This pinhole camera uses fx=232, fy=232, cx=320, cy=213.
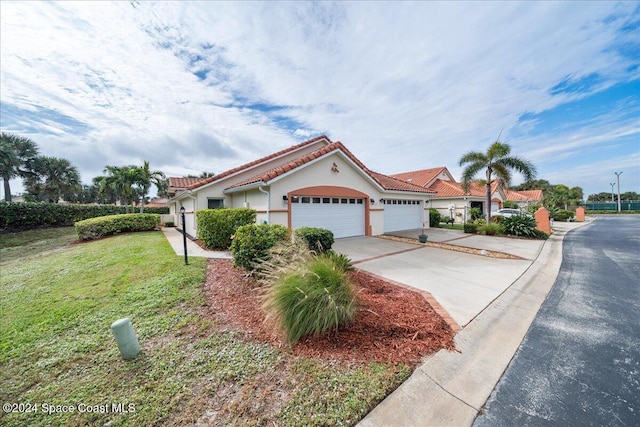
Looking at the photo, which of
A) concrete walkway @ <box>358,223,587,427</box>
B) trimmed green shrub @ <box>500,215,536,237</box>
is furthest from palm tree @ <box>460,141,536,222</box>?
concrete walkway @ <box>358,223,587,427</box>

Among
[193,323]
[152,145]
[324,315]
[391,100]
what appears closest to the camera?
[324,315]

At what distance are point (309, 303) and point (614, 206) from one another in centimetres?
7481

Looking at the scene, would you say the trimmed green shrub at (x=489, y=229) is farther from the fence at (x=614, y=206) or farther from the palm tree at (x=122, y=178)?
the fence at (x=614, y=206)

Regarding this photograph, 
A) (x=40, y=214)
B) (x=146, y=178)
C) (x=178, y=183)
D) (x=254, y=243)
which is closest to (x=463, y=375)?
(x=254, y=243)

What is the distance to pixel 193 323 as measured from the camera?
162 inches

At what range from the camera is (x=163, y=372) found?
9.87ft

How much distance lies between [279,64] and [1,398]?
11.5 meters

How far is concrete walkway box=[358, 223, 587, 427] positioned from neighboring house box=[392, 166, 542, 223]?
19031 millimetres

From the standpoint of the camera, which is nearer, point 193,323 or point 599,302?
point 193,323

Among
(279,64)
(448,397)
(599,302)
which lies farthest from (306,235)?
(279,64)

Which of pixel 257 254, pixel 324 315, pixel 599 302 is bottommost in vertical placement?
pixel 599 302

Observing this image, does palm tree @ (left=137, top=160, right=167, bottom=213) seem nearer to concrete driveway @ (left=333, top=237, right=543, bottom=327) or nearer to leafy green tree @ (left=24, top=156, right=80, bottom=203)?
leafy green tree @ (left=24, top=156, right=80, bottom=203)

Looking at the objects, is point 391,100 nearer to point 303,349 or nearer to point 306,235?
point 306,235

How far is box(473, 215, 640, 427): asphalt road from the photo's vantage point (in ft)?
7.62
